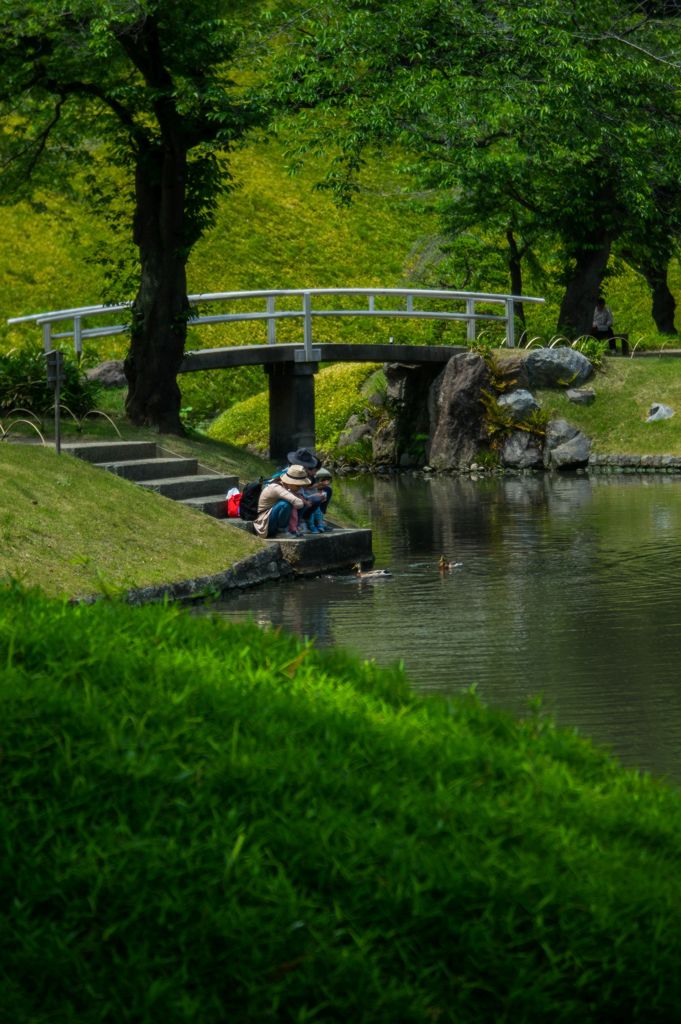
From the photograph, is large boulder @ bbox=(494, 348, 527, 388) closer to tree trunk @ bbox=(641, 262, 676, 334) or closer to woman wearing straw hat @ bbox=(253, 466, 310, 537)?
tree trunk @ bbox=(641, 262, 676, 334)

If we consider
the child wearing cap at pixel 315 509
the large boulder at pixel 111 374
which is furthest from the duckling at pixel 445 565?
the large boulder at pixel 111 374

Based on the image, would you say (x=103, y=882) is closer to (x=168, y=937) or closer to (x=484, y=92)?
(x=168, y=937)

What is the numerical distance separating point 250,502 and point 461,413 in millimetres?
17848

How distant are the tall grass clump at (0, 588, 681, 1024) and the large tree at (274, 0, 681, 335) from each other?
62.1 ft

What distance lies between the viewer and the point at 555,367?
36281mm

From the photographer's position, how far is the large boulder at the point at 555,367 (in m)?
36.1

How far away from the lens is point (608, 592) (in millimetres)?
14992

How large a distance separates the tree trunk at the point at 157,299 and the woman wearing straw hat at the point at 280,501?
20.7 feet

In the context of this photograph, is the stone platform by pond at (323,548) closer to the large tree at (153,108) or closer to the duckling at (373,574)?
the duckling at (373,574)

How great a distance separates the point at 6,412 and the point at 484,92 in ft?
30.6

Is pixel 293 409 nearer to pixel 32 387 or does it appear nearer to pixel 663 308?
pixel 32 387

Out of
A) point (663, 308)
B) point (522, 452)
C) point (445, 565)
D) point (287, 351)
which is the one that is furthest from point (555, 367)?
point (445, 565)

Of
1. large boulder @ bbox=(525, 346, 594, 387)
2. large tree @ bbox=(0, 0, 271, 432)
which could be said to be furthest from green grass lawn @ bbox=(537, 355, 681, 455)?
large tree @ bbox=(0, 0, 271, 432)

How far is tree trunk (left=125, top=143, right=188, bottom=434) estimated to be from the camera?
23359 mm
